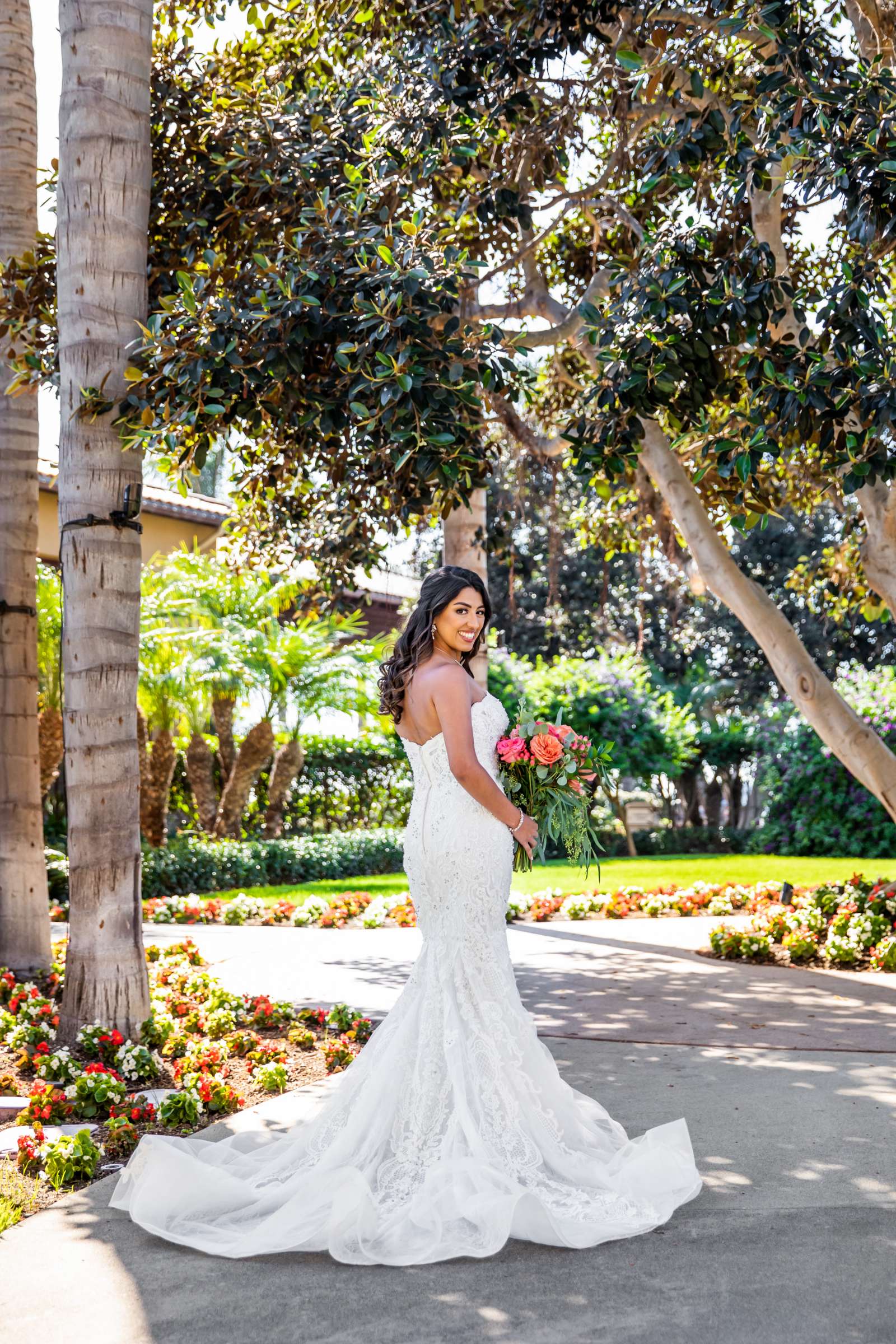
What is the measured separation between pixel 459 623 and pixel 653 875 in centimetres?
1110

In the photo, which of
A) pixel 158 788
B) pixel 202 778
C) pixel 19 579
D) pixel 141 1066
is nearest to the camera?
pixel 141 1066

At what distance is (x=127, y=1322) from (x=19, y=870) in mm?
4878

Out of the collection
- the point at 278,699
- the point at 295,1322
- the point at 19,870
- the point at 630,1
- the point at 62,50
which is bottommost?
the point at 295,1322

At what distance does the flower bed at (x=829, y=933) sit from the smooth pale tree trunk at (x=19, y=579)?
4879mm

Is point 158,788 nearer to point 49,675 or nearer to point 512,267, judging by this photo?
point 49,675

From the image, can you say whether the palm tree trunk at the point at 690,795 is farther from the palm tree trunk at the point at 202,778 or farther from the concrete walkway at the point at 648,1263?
the concrete walkway at the point at 648,1263

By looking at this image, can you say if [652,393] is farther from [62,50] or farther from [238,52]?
[238,52]

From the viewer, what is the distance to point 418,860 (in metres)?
4.35

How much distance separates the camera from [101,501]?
19.9 feet

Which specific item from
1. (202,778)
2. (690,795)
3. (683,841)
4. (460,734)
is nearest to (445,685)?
(460,734)

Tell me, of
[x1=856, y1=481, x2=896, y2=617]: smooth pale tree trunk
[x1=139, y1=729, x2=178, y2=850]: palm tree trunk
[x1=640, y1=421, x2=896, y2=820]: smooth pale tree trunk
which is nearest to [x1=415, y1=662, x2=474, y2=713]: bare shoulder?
[x1=640, y1=421, x2=896, y2=820]: smooth pale tree trunk

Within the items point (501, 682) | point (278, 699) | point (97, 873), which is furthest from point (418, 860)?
point (501, 682)

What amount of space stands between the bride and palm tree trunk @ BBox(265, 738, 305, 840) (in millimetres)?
12307

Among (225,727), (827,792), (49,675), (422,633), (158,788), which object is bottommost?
(827,792)
